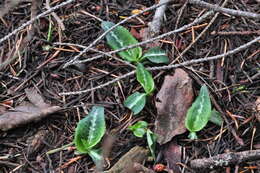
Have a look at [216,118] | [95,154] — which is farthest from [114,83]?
[216,118]

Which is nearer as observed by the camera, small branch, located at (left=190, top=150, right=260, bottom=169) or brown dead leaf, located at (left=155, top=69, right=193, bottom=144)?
small branch, located at (left=190, top=150, right=260, bottom=169)

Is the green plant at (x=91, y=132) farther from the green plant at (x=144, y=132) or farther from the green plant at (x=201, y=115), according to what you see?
the green plant at (x=201, y=115)

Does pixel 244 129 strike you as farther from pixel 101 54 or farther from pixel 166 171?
pixel 101 54

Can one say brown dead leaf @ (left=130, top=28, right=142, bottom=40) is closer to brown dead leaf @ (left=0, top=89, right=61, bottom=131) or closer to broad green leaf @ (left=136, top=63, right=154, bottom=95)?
broad green leaf @ (left=136, top=63, right=154, bottom=95)

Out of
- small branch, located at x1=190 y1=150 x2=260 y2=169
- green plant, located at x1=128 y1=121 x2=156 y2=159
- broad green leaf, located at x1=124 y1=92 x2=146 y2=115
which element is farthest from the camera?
broad green leaf, located at x1=124 y1=92 x2=146 y2=115

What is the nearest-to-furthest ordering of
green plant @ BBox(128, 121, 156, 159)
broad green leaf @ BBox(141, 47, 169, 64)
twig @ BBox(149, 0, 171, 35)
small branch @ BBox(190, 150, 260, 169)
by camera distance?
small branch @ BBox(190, 150, 260, 169)
green plant @ BBox(128, 121, 156, 159)
broad green leaf @ BBox(141, 47, 169, 64)
twig @ BBox(149, 0, 171, 35)

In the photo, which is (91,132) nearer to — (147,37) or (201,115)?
(201,115)

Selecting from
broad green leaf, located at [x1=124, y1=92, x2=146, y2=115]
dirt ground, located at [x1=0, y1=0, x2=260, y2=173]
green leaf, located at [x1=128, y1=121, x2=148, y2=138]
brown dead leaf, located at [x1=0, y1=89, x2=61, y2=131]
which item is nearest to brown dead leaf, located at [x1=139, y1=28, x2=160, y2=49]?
dirt ground, located at [x1=0, y1=0, x2=260, y2=173]
